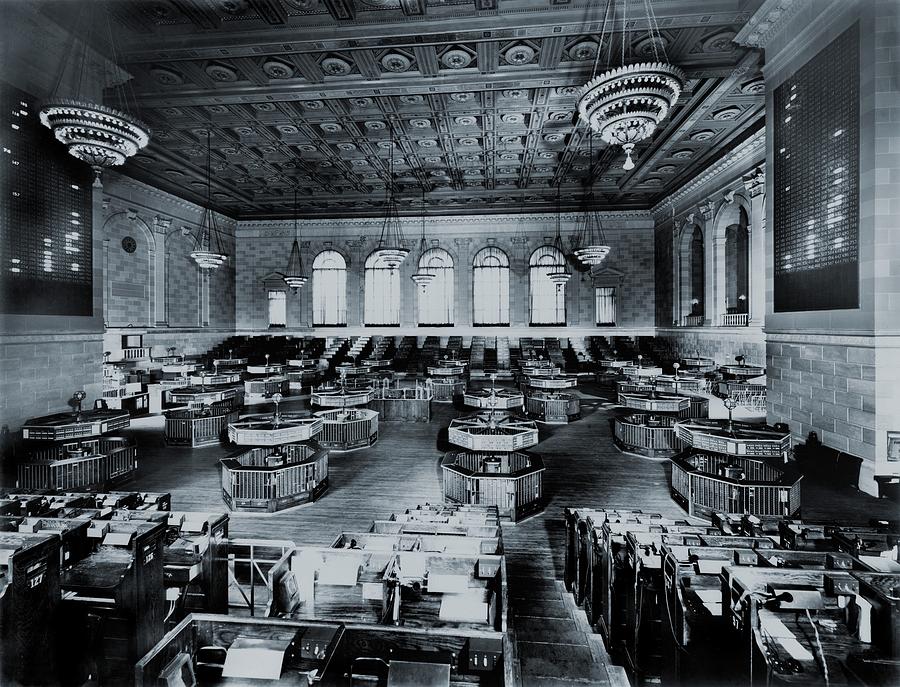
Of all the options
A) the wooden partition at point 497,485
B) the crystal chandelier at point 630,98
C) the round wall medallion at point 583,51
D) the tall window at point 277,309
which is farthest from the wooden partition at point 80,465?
the tall window at point 277,309

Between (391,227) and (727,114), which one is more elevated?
(727,114)

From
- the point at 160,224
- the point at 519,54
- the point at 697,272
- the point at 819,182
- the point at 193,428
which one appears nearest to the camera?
the point at 819,182

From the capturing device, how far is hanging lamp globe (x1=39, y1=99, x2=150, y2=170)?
5598mm

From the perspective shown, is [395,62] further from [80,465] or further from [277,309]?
[277,309]

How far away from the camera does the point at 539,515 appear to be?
5648 mm

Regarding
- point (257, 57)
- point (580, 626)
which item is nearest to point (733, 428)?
point (580, 626)

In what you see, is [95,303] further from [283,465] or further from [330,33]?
[330,33]

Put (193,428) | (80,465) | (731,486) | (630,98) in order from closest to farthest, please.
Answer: (630,98), (731,486), (80,465), (193,428)

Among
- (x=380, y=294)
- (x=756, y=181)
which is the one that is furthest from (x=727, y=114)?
(x=380, y=294)

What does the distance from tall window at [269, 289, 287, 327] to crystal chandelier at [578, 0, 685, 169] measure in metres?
18.2

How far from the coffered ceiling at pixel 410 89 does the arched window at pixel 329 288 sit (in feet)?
16.3

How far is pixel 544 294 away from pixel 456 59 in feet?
43.0

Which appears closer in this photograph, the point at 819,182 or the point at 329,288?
the point at 819,182

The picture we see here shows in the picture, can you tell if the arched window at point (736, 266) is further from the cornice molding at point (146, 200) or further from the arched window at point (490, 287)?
the cornice molding at point (146, 200)
